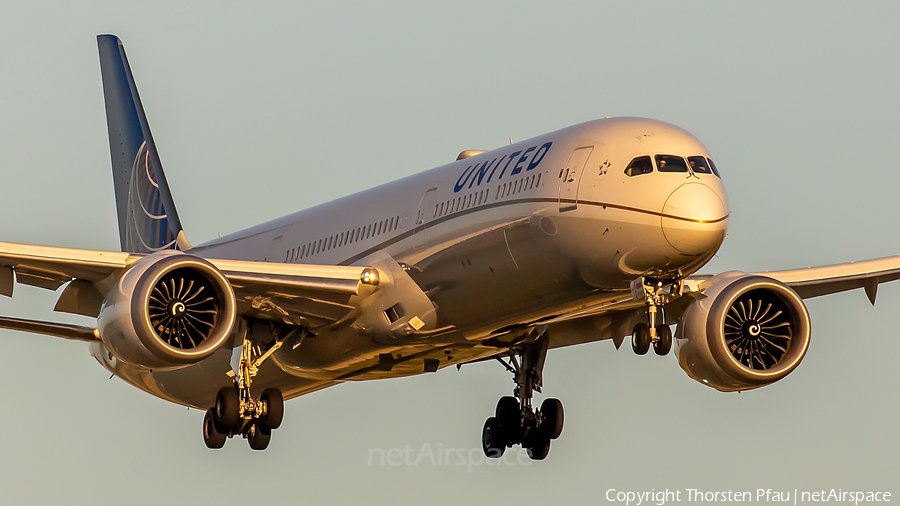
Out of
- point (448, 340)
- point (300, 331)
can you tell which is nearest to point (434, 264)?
point (448, 340)

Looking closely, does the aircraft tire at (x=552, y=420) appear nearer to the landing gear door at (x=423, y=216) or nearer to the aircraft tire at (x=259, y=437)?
the aircraft tire at (x=259, y=437)

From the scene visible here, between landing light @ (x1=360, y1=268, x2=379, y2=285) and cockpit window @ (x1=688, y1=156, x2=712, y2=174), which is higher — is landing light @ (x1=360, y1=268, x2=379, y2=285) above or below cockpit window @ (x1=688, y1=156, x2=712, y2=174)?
below

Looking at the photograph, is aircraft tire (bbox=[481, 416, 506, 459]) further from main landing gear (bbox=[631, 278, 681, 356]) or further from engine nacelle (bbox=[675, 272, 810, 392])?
main landing gear (bbox=[631, 278, 681, 356])

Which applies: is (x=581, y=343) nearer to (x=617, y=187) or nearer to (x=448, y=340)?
(x=448, y=340)

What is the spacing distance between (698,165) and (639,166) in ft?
3.47

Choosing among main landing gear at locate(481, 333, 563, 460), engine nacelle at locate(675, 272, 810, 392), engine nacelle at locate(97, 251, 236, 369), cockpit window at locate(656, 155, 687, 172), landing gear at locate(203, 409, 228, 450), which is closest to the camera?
cockpit window at locate(656, 155, 687, 172)

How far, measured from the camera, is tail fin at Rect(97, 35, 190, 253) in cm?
4241

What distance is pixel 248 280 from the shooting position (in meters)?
29.2

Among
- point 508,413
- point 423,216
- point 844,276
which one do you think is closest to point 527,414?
point 508,413

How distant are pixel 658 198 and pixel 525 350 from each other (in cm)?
890

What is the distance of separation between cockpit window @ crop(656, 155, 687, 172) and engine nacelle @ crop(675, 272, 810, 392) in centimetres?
489

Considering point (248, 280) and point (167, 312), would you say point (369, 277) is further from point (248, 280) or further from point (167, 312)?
point (167, 312)

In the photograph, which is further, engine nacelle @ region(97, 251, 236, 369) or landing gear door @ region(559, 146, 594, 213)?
engine nacelle @ region(97, 251, 236, 369)

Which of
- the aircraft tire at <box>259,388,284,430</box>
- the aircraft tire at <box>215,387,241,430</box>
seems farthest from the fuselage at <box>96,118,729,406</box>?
the aircraft tire at <box>215,387,241,430</box>
